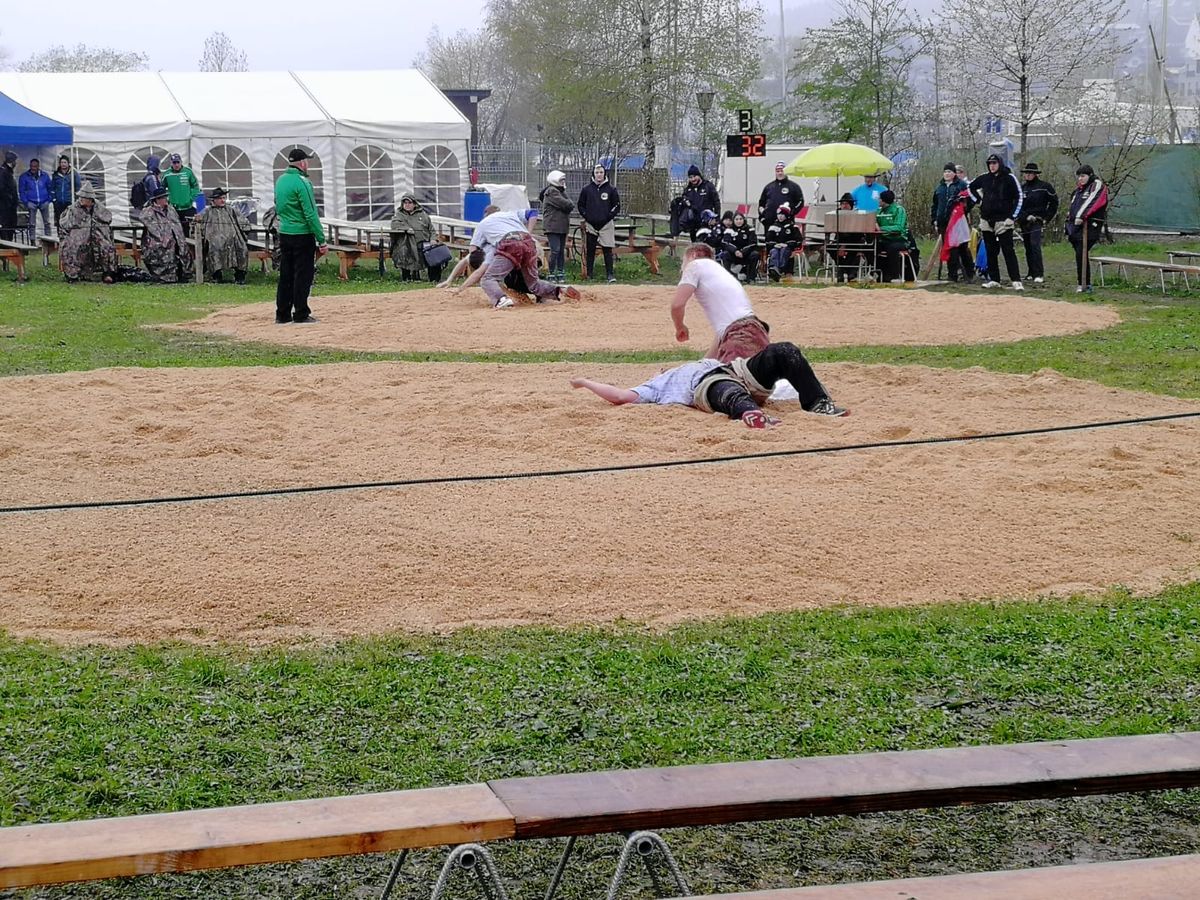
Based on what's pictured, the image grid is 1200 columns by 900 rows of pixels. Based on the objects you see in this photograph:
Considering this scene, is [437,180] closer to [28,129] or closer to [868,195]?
[28,129]

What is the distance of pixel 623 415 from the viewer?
9.89m

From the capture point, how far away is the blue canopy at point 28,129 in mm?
23656

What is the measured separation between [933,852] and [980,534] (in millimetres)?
3418

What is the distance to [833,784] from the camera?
3.55m

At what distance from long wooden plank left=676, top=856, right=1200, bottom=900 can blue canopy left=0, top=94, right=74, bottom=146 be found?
77.3 feet

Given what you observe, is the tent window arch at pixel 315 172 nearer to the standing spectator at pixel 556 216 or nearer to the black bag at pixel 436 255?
the black bag at pixel 436 255

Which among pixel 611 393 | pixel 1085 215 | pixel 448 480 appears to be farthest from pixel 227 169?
pixel 448 480

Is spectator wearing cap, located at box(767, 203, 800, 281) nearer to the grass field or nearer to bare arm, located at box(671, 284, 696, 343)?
bare arm, located at box(671, 284, 696, 343)

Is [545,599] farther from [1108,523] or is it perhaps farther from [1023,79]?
[1023,79]

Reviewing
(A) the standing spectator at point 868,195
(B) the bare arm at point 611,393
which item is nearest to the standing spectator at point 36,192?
(A) the standing spectator at point 868,195

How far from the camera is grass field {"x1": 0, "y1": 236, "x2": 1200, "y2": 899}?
13.0ft

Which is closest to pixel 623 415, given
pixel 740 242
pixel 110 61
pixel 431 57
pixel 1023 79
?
pixel 740 242

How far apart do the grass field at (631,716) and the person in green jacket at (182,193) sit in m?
19.9

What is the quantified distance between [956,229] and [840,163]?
2.78 meters
